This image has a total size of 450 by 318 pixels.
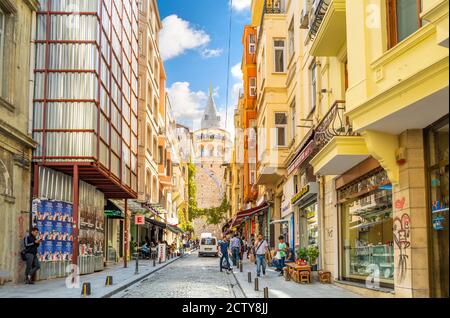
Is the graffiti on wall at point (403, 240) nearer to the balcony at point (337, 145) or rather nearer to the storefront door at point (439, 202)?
the storefront door at point (439, 202)

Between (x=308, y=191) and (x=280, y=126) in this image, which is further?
(x=280, y=126)

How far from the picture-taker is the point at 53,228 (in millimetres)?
21266

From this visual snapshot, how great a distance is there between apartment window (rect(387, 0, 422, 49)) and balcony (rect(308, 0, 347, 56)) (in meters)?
2.71

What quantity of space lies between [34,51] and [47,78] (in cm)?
103

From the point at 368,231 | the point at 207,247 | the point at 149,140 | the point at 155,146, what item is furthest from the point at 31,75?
the point at 207,247

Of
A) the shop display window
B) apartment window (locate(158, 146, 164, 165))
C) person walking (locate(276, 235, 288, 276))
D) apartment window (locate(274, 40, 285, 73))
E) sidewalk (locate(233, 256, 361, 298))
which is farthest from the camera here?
apartment window (locate(158, 146, 164, 165))

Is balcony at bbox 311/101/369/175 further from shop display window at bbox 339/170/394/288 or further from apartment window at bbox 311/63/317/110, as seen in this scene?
apartment window at bbox 311/63/317/110

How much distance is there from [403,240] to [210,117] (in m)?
148

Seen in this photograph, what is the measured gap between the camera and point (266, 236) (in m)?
39.8

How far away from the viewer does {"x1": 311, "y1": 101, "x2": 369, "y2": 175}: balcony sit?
14336mm

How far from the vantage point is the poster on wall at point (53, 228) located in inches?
793

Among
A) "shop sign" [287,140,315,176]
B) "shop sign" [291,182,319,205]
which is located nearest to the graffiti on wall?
"shop sign" [287,140,315,176]

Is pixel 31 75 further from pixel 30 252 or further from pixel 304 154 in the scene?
pixel 304 154
